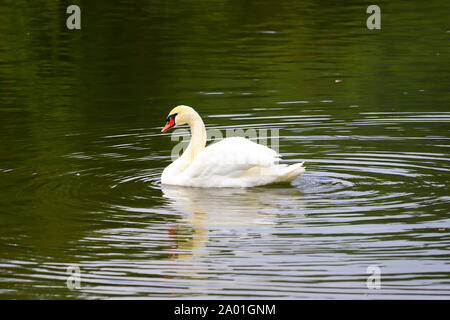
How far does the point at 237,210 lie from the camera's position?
11391mm

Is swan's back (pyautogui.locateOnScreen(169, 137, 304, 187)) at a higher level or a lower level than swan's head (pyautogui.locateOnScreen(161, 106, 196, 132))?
lower

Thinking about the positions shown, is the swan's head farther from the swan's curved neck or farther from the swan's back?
the swan's back

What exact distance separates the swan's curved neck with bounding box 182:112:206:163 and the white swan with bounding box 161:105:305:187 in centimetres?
31

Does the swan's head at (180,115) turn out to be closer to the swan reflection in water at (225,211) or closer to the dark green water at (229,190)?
the dark green water at (229,190)

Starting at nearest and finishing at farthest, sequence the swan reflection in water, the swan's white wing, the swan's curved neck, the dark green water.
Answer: the dark green water < the swan reflection in water < the swan's white wing < the swan's curved neck

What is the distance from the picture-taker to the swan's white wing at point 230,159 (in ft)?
40.4

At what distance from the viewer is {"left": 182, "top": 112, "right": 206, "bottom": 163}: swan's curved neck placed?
1345 centimetres

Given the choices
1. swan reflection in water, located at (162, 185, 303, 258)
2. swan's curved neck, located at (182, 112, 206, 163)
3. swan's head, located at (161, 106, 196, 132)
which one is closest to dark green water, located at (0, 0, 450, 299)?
swan reflection in water, located at (162, 185, 303, 258)

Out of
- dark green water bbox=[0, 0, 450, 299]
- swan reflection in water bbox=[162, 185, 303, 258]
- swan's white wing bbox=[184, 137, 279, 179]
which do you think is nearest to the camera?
dark green water bbox=[0, 0, 450, 299]

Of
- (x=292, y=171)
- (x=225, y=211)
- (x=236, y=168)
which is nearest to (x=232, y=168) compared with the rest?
(x=236, y=168)

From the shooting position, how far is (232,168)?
12.5 meters

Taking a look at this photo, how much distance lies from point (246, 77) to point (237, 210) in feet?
36.2

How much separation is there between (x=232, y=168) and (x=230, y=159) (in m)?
0.13

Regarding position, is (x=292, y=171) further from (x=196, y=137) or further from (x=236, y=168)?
(x=196, y=137)
